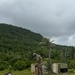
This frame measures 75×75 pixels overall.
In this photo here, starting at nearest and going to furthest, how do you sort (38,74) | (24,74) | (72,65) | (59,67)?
(38,74), (59,67), (24,74), (72,65)

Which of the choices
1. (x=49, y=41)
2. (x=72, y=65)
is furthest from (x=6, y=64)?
(x=72, y=65)

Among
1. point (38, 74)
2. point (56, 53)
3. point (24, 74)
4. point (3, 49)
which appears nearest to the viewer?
point (38, 74)

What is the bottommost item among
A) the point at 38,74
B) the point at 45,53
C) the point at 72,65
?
the point at 38,74

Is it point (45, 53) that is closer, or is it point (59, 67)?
point (59, 67)

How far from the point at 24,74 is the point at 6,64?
1049 inches

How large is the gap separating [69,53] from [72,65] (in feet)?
150

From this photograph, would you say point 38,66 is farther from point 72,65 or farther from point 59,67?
point 72,65

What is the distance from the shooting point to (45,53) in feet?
397

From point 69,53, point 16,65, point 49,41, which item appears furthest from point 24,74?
point 69,53

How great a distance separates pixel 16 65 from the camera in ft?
280

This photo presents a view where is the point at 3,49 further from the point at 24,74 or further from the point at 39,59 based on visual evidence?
the point at 39,59

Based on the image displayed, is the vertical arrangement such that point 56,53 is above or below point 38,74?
above

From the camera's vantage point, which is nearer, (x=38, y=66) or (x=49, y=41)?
(x=38, y=66)

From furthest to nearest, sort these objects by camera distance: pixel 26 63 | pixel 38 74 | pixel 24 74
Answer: pixel 26 63
pixel 24 74
pixel 38 74
